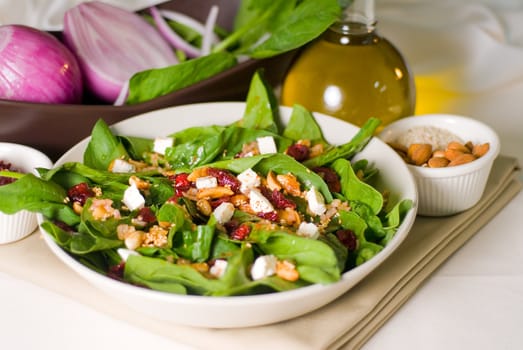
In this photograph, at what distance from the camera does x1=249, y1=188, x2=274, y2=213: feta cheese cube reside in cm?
98

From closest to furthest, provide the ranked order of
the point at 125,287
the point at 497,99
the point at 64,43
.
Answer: the point at 125,287, the point at 64,43, the point at 497,99

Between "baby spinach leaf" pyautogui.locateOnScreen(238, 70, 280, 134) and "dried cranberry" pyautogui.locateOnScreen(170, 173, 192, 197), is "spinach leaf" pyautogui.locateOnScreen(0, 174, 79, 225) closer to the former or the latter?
"dried cranberry" pyautogui.locateOnScreen(170, 173, 192, 197)

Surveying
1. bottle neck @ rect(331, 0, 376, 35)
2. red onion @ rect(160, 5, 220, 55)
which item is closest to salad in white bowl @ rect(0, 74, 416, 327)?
bottle neck @ rect(331, 0, 376, 35)

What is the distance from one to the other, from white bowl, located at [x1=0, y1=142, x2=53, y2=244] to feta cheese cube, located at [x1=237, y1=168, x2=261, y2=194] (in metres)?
0.30

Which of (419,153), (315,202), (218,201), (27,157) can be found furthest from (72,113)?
(419,153)

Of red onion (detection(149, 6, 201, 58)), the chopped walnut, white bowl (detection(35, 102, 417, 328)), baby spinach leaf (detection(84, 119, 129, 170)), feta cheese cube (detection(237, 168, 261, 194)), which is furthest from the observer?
red onion (detection(149, 6, 201, 58))

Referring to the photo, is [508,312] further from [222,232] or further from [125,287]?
[125,287]

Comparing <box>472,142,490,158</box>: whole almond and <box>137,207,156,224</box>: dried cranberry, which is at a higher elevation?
<box>137,207,156,224</box>: dried cranberry

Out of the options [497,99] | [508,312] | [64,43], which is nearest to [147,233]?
[508,312]

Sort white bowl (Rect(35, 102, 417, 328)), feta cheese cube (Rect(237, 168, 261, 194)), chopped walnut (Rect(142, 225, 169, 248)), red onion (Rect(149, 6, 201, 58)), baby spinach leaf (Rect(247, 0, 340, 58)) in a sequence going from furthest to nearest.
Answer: red onion (Rect(149, 6, 201, 58)), baby spinach leaf (Rect(247, 0, 340, 58)), feta cheese cube (Rect(237, 168, 261, 194)), chopped walnut (Rect(142, 225, 169, 248)), white bowl (Rect(35, 102, 417, 328))

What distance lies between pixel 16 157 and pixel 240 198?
1.22 ft

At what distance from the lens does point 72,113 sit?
120 cm

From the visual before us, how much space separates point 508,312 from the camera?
1.02m

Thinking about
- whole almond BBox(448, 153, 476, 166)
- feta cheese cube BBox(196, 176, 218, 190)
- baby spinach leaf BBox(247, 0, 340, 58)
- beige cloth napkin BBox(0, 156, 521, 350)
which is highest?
baby spinach leaf BBox(247, 0, 340, 58)
